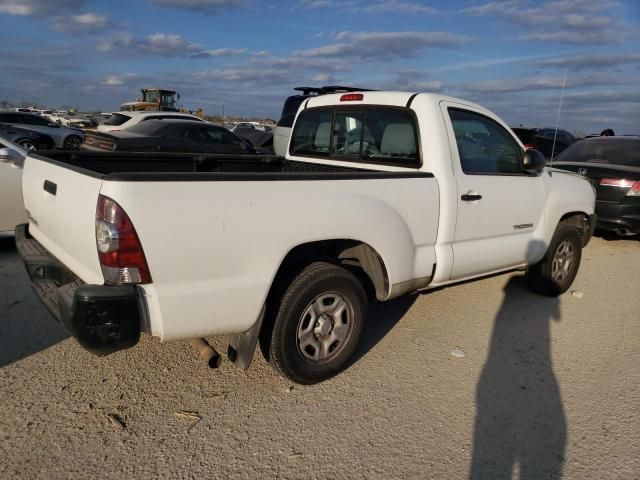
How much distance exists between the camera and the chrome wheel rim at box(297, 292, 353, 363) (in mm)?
3170

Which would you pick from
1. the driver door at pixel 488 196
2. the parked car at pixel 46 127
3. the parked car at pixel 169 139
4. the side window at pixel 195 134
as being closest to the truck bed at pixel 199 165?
the driver door at pixel 488 196

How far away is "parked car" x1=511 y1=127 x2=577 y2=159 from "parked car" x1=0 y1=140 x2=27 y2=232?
38.0 ft

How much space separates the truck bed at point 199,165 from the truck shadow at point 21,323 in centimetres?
129

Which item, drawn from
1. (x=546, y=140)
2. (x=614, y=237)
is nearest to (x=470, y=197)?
(x=614, y=237)

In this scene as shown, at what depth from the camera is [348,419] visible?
2949 millimetres

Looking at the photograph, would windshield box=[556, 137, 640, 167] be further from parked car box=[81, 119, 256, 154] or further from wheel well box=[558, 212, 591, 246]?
parked car box=[81, 119, 256, 154]

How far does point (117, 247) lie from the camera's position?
92.6 inches

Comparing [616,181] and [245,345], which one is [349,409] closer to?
[245,345]

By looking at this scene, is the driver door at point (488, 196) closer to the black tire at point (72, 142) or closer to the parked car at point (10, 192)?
the parked car at point (10, 192)

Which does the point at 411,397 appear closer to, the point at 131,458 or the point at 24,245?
the point at 131,458

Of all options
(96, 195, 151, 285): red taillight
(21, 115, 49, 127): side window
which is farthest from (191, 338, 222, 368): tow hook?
(21, 115, 49, 127): side window

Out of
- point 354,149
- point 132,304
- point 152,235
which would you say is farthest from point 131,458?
point 354,149

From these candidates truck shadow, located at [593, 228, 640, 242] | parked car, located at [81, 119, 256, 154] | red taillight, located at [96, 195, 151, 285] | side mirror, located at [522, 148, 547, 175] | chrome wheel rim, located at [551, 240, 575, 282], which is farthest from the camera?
parked car, located at [81, 119, 256, 154]

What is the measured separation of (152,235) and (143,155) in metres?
2.10
